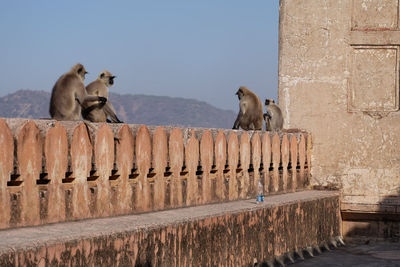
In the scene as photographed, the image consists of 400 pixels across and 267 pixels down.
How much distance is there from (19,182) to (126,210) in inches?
51.4

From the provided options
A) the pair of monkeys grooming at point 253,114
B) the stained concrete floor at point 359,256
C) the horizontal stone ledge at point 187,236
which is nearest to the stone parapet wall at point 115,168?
the horizontal stone ledge at point 187,236

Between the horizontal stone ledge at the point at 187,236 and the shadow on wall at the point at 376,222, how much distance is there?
691 mm

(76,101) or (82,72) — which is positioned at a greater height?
(82,72)

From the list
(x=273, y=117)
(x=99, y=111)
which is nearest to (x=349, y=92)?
(x=273, y=117)

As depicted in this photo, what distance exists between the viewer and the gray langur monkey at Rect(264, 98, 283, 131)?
10.3m

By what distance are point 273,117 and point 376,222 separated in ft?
6.55

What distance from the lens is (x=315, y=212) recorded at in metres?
8.89

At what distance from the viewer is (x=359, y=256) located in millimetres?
8703

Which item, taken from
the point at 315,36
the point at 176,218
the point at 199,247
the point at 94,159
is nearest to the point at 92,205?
the point at 94,159

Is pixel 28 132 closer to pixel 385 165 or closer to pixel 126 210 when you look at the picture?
pixel 126 210

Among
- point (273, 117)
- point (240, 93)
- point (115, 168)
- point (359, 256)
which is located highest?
point (240, 93)

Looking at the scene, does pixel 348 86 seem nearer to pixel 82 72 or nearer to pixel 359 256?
pixel 359 256

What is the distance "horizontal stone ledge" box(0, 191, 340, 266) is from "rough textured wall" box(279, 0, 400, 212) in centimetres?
78

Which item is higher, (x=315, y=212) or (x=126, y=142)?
(x=126, y=142)
